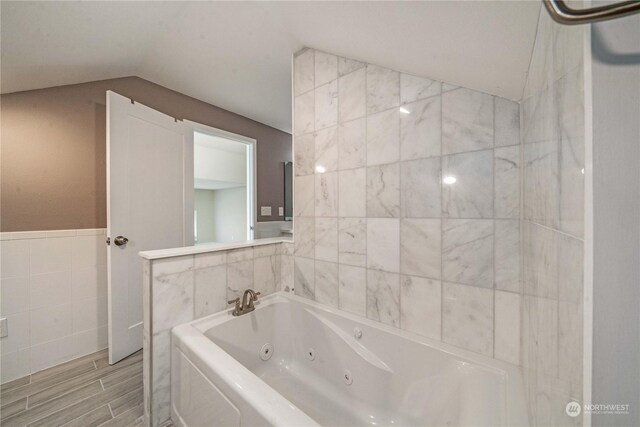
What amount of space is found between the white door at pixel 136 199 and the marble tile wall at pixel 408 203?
1260 mm

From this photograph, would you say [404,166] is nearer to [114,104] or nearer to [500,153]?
[500,153]

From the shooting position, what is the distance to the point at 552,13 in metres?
0.26

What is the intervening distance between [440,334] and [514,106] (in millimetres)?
1070

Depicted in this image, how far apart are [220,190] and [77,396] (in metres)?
4.36

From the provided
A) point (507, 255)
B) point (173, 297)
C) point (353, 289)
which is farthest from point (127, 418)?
point (507, 255)

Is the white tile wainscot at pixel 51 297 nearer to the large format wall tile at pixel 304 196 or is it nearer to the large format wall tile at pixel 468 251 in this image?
the large format wall tile at pixel 304 196

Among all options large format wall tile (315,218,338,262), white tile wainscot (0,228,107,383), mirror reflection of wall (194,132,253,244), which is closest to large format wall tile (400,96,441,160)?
large format wall tile (315,218,338,262)

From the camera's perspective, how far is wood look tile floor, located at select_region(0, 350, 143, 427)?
1.26 m

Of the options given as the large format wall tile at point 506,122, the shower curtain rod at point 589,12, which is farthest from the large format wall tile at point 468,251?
the shower curtain rod at point 589,12

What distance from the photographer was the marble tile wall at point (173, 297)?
1.16 m

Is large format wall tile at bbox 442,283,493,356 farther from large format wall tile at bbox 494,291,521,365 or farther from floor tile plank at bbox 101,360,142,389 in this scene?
floor tile plank at bbox 101,360,142,389

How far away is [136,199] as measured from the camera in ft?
6.16

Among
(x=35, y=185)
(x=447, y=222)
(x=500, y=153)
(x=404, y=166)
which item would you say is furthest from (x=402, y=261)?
(x=35, y=185)

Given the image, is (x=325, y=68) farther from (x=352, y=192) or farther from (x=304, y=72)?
(x=352, y=192)
